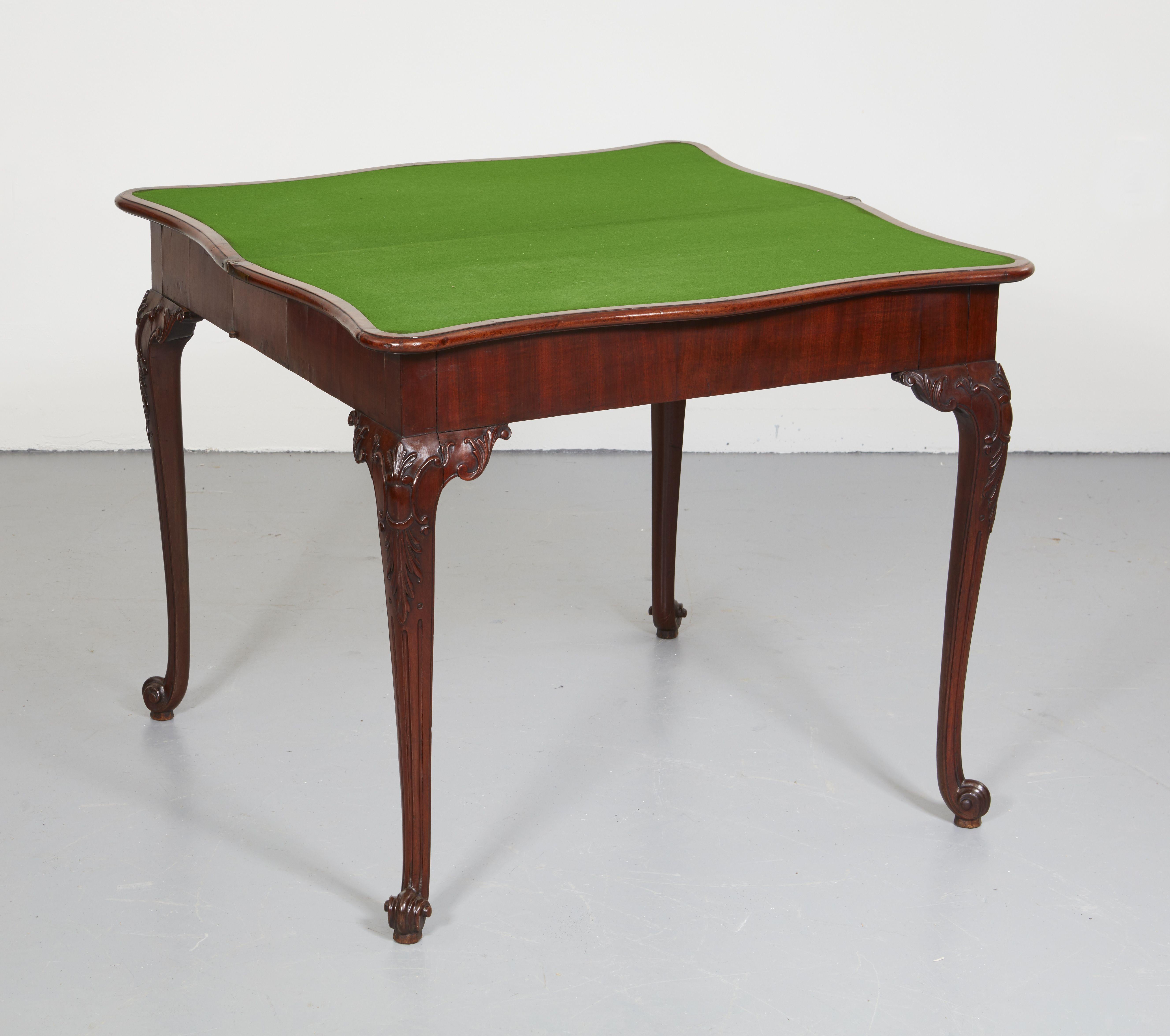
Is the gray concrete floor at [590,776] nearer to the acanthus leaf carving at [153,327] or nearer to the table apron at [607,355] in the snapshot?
the acanthus leaf carving at [153,327]

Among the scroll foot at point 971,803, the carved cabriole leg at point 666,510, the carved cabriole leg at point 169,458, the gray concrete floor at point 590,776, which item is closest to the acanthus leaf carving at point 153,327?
the carved cabriole leg at point 169,458

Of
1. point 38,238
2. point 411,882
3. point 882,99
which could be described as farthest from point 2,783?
point 882,99

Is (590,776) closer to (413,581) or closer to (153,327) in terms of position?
(413,581)

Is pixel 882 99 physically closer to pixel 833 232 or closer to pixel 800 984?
pixel 833 232

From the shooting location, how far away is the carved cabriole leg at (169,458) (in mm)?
2277

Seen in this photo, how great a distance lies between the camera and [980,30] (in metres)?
3.93

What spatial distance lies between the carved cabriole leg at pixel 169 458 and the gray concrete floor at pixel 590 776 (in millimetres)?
76

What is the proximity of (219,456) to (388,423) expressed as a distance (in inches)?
96.9

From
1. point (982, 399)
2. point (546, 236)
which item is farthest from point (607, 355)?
point (982, 399)

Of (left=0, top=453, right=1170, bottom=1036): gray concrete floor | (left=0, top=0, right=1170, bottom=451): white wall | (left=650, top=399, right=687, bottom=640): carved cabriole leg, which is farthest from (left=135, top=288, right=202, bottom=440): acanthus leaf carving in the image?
(left=0, top=0, right=1170, bottom=451): white wall

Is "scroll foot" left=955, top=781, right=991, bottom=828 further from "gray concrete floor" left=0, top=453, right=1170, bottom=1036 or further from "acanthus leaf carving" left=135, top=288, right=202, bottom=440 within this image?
"acanthus leaf carving" left=135, top=288, right=202, bottom=440

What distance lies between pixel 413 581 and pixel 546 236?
0.59 m

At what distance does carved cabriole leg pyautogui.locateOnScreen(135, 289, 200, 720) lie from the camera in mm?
2277

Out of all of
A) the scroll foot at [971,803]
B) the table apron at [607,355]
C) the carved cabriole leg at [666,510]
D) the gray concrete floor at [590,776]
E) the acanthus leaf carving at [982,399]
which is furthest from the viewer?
the carved cabriole leg at [666,510]
